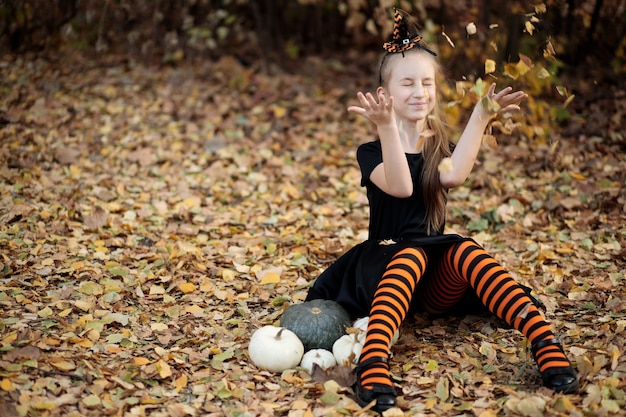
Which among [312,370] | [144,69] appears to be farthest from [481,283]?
[144,69]

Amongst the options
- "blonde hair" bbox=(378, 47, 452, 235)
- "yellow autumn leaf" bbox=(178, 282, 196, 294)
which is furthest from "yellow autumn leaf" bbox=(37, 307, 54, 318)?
"blonde hair" bbox=(378, 47, 452, 235)

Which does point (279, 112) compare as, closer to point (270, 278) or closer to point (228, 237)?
point (228, 237)

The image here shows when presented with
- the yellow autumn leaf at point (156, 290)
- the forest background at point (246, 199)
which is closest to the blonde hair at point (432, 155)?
the forest background at point (246, 199)

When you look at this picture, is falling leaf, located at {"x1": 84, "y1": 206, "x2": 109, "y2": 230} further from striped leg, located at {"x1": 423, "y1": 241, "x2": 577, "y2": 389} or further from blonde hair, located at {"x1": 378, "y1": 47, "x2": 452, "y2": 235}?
striped leg, located at {"x1": 423, "y1": 241, "x2": 577, "y2": 389}

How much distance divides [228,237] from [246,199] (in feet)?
2.13

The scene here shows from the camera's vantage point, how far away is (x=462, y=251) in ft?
9.57

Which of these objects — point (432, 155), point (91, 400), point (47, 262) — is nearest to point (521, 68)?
point (432, 155)

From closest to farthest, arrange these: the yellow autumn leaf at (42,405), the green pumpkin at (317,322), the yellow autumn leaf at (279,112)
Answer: the yellow autumn leaf at (42,405) < the green pumpkin at (317,322) < the yellow autumn leaf at (279,112)

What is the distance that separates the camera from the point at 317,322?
301cm

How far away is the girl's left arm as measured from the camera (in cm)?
288

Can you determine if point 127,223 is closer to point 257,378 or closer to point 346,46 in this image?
point 257,378

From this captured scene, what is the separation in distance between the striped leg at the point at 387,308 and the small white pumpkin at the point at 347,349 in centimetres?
11

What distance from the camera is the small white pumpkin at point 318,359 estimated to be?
288cm

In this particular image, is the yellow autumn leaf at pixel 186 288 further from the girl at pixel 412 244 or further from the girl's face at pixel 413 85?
the girl's face at pixel 413 85
